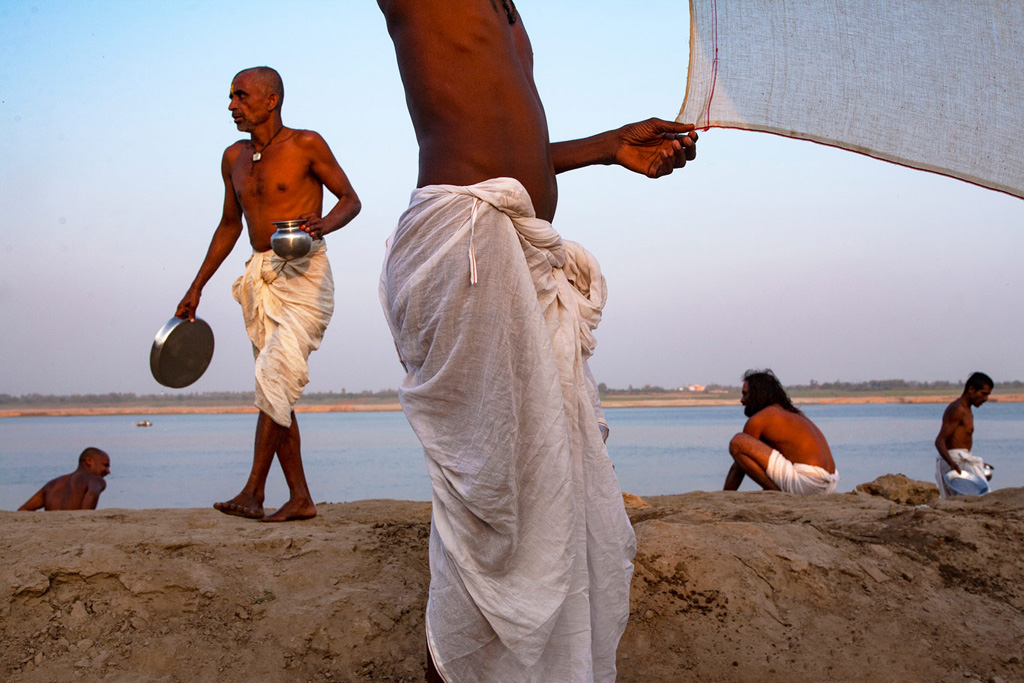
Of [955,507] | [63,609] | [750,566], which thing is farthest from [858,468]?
[63,609]

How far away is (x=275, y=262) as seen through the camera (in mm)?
3963

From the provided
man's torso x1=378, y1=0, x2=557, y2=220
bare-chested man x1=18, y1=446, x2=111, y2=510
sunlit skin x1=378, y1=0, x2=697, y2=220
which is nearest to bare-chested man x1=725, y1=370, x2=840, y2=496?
sunlit skin x1=378, y1=0, x2=697, y2=220

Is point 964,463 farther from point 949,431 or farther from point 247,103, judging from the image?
point 247,103

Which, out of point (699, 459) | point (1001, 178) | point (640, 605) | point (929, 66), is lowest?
point (699, 459)

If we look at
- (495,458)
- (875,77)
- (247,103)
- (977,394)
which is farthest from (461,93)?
(977,394)

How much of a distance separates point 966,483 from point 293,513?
617 centimetres

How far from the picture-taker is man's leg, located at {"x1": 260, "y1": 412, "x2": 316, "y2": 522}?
3637 millimetres

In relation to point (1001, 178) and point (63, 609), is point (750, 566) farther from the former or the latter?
point (63, 609)

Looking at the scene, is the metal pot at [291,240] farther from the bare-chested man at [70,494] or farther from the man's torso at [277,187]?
the bare-chested man at [70,494]

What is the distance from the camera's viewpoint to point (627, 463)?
36.4ft

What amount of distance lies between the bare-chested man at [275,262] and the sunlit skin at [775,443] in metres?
2.91

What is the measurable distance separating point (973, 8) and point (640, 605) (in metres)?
2.10

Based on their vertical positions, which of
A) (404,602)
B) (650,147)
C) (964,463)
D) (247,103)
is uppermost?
(247,103)

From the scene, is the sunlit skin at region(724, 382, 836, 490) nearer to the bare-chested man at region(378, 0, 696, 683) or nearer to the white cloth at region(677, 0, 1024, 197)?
the white cloth at region(677, 0, 1024, 197)
